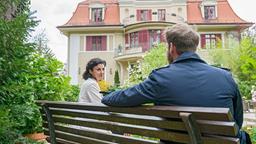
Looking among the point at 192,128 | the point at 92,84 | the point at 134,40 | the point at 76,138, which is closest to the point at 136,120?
the point at 192,128

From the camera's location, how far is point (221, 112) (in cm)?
169

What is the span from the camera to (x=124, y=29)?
30.6 metres

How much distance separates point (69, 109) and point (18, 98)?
81cm

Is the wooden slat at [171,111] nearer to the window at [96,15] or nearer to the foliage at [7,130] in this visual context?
the foliage at [7,130]

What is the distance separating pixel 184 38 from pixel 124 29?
93.5 ft

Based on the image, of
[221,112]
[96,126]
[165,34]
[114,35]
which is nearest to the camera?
[221,112]

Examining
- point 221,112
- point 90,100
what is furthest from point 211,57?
point 221,112

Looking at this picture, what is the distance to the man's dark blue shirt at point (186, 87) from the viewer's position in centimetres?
213

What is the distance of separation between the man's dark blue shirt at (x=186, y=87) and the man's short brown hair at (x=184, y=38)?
91 millimetres

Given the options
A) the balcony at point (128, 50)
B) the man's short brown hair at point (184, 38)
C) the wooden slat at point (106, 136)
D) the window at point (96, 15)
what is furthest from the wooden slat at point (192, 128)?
the window at point (96, 15)

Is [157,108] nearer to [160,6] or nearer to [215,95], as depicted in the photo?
[215,95]

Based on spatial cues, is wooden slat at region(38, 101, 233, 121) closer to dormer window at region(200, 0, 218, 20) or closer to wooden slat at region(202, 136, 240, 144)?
wooden slat at region(202, 136, 240, 144)

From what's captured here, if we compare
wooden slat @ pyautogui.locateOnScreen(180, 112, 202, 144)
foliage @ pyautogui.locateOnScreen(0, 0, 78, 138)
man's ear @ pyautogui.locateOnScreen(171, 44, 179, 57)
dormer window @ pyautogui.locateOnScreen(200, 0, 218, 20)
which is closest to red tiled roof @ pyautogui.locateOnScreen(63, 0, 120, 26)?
dormer window @ pyautogui.locateOnScreen(200, 0, 218, 20)

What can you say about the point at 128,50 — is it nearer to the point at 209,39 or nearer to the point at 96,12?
the point at 96,12
